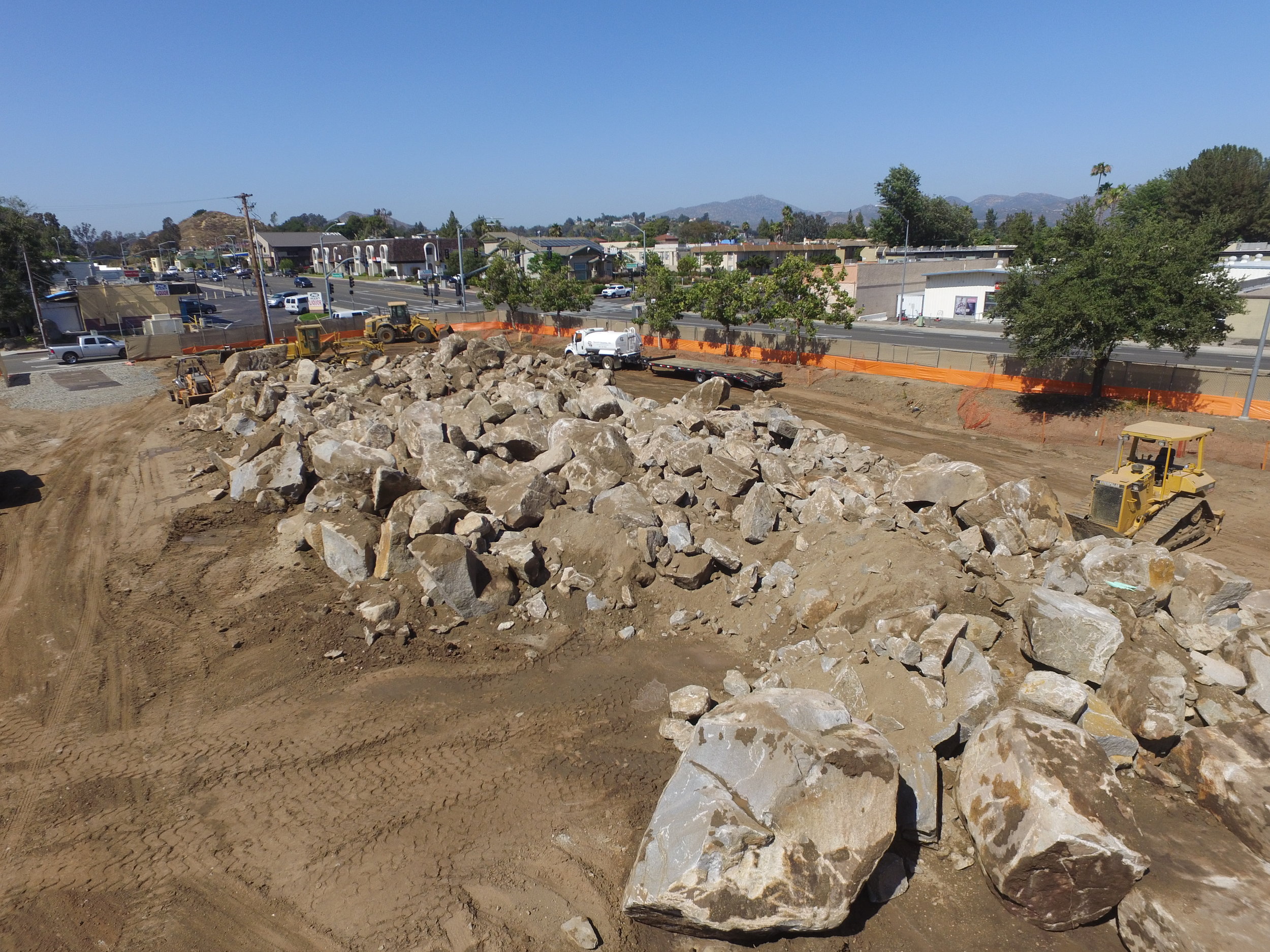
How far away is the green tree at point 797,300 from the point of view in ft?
112

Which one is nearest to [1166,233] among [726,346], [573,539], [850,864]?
[726,346]

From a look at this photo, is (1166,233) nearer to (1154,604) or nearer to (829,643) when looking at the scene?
(1154,604)

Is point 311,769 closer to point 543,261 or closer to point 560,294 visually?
point 560,294

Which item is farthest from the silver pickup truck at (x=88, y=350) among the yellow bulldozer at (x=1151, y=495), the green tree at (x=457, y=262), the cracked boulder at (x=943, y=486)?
the green tree at (x=457, y=262)

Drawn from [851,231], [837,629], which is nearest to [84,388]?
[837,629]

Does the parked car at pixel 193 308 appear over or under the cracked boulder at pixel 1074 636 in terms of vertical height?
over

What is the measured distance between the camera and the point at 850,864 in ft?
22.2

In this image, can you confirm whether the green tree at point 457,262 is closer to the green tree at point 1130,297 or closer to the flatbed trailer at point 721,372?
the flatbed trailer at point 721,372

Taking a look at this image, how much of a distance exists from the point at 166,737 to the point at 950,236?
103 metres

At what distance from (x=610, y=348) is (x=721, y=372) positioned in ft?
18.5

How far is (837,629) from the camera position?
10.7 meters

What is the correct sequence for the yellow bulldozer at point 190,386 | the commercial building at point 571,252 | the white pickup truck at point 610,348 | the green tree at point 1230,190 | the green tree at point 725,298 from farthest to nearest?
A: the commercial building at point 571,252 → the green tree at point 1230,190 → the green tree at point 725,298 → the white pickup truck at point 610,348 → the yellow bulldozer at point 190,386

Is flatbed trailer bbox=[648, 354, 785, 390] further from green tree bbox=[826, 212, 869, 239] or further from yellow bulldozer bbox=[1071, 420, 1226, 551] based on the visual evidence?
green tree bbox=[826, 212, 869, 239]

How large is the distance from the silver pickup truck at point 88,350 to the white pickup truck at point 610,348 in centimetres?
2414
